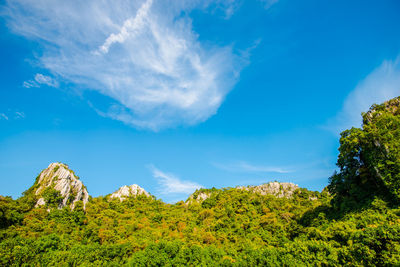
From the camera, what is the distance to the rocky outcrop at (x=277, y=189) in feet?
298

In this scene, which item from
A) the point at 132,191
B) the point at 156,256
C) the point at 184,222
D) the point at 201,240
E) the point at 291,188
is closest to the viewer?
the point at 156,256

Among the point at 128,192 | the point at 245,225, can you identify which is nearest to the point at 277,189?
the point at 245,225

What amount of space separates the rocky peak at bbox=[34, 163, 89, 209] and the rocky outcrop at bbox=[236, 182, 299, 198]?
7330 centimetres

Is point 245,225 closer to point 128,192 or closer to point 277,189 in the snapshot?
point 277,189

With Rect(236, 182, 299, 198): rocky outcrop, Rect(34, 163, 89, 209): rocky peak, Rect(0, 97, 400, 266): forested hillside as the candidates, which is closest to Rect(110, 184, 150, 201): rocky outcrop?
Rect(0, 97, 400, 266): forested hillside

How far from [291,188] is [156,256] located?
264 ft

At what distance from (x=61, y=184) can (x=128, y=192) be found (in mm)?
37285

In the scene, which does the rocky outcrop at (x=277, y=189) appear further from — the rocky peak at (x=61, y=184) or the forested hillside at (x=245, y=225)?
the rocky peak at (x=61, y=184)

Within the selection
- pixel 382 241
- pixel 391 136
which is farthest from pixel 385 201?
pixel 382 241

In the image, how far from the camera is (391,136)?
29922 mm

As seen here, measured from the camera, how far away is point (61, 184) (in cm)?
6675

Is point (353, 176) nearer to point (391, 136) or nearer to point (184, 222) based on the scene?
point (391, 136)

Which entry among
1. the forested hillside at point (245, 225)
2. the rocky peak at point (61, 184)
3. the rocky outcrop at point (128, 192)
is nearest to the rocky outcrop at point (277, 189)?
the forested hillside at point (245, 225)

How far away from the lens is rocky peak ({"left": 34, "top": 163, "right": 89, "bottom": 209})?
211 feet
